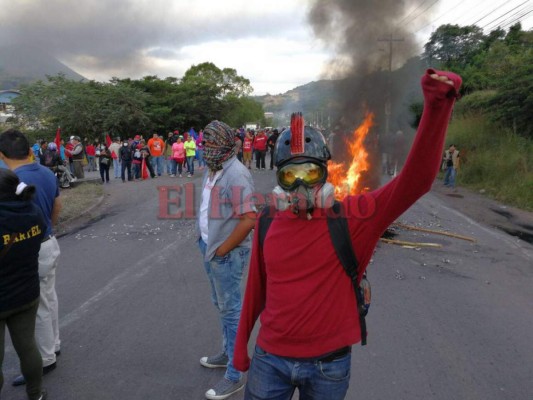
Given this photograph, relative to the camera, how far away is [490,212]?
36.3 ft

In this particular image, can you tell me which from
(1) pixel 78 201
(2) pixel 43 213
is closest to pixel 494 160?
(1) pixel 78 201

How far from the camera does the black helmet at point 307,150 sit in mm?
1799

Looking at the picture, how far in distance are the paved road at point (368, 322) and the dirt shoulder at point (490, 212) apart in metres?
1.58

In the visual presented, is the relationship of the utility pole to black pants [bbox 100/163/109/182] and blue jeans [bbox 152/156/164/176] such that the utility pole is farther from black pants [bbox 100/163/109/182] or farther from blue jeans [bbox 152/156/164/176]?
black pants [bbox 100/163/109/182]

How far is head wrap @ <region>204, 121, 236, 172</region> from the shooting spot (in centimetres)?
313

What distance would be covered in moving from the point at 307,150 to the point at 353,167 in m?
8.42

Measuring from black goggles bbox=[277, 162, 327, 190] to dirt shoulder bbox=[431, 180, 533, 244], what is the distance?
7.90 m

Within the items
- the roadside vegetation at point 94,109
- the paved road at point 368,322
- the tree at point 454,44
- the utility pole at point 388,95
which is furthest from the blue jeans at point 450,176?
the roadside vegetation at point 94,109

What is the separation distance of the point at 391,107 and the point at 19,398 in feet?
45.5

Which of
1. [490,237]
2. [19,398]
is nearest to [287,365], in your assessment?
[19,398]

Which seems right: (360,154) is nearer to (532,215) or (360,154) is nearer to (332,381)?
(532,215)

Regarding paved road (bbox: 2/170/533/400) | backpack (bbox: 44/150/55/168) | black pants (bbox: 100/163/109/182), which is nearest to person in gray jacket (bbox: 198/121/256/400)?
paved road (bbox: 2/170/533/400)

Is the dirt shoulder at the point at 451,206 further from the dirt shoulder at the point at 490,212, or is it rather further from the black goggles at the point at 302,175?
the black goggles at the point at 302,175

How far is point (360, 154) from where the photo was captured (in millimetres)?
10820
